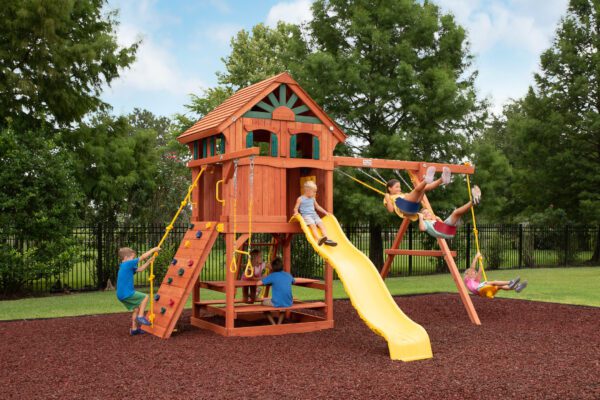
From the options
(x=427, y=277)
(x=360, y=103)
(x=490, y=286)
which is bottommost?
(x=427, y=277)

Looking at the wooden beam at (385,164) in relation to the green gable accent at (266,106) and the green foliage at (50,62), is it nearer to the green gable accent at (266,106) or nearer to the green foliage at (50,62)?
the green gable accent at (266,106)

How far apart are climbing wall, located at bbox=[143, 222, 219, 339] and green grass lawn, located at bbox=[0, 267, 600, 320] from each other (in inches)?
119

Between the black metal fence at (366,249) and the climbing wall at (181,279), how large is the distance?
7.50 metres

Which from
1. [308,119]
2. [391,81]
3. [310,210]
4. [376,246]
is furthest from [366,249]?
[310,210]

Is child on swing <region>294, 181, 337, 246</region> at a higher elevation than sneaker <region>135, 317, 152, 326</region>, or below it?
higher

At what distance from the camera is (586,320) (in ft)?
37.5

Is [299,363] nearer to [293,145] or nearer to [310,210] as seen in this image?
[310,210]

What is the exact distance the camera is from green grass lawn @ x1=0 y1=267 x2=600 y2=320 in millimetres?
13391

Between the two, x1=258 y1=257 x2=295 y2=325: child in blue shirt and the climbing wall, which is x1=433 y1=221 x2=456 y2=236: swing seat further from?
the climbing wall

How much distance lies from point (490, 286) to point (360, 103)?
13342 millimetres

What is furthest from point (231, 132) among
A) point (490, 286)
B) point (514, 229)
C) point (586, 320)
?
point (514, 229)

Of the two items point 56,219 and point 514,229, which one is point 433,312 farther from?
point 514,229

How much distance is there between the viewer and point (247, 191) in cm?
1052

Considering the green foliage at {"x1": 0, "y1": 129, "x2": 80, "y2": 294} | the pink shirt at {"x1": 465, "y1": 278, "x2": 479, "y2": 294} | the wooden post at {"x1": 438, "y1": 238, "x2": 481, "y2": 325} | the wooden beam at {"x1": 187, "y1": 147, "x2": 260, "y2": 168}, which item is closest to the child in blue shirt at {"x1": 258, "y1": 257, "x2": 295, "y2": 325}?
the wooden beam at {"x1": 187, "y1": 147, "x2": 260, "y2": 168}
